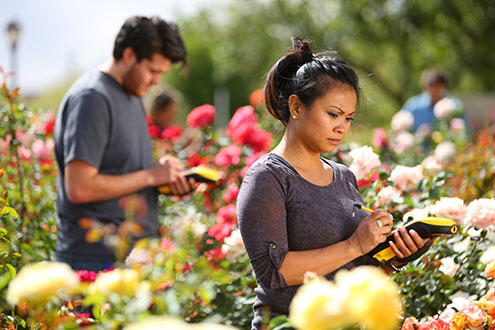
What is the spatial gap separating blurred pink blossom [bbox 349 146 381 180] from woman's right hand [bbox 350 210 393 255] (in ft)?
2.79

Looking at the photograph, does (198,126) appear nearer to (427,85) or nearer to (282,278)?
(282,278)

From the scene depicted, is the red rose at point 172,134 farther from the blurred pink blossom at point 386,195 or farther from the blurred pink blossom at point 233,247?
the blurred pink blossom at point 386,195

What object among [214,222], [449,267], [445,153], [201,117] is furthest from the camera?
[445,153]

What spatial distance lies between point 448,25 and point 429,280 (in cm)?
1653

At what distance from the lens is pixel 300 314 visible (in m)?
0.69

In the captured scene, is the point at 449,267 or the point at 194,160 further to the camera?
the point at 194,160

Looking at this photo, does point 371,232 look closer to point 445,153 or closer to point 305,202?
point 305,202

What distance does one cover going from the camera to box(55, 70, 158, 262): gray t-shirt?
78.3 inches

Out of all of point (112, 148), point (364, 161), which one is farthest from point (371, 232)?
point (112, 148)

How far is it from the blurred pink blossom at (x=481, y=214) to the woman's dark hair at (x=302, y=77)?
66cm

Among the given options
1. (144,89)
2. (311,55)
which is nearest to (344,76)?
(311,55)

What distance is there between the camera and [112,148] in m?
2.12

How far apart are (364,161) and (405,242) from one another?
32.7 inches

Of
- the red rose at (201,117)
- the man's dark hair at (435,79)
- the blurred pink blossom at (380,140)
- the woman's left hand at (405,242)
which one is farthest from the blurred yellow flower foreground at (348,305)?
the man's dark hair at (435,79)
